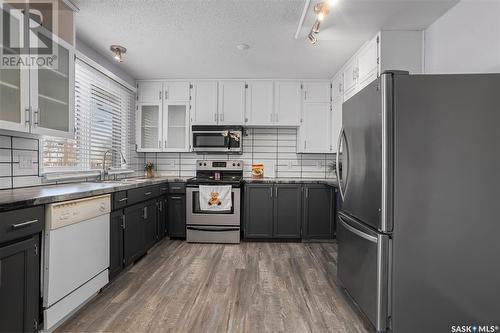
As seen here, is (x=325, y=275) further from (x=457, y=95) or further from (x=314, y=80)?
(x=314, y=80)

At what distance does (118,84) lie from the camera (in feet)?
11.9

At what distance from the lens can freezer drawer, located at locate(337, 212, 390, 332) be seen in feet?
5.23

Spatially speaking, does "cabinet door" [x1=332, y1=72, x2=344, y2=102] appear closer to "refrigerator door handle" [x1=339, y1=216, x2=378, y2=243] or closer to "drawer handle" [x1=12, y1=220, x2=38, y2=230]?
"refrigerator door handle" [x1=339, y1=216, x2=378, y2=243]

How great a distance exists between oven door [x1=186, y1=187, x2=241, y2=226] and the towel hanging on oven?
0.20ft

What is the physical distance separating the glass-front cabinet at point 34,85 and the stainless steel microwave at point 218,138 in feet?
6.33

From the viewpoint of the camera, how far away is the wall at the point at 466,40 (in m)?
1.79

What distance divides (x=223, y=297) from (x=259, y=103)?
2834 millimetres

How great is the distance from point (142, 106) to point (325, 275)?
11.7 ft

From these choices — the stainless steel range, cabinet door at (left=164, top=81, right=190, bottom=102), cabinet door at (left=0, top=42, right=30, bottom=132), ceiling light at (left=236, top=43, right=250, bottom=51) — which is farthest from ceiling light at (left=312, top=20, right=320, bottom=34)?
cabinet door at (left=164, top=81, right=190, bottom=102)

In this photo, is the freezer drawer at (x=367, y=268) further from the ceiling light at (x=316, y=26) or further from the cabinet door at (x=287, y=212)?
the ceiling light at (x=316, y=26)

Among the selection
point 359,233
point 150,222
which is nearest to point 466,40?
point 359,233

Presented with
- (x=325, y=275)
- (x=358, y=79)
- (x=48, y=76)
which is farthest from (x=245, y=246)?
(x=48, y=76)

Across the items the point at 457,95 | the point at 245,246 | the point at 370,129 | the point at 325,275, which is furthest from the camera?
the point at 245,246

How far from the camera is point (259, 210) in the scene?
148 inches
